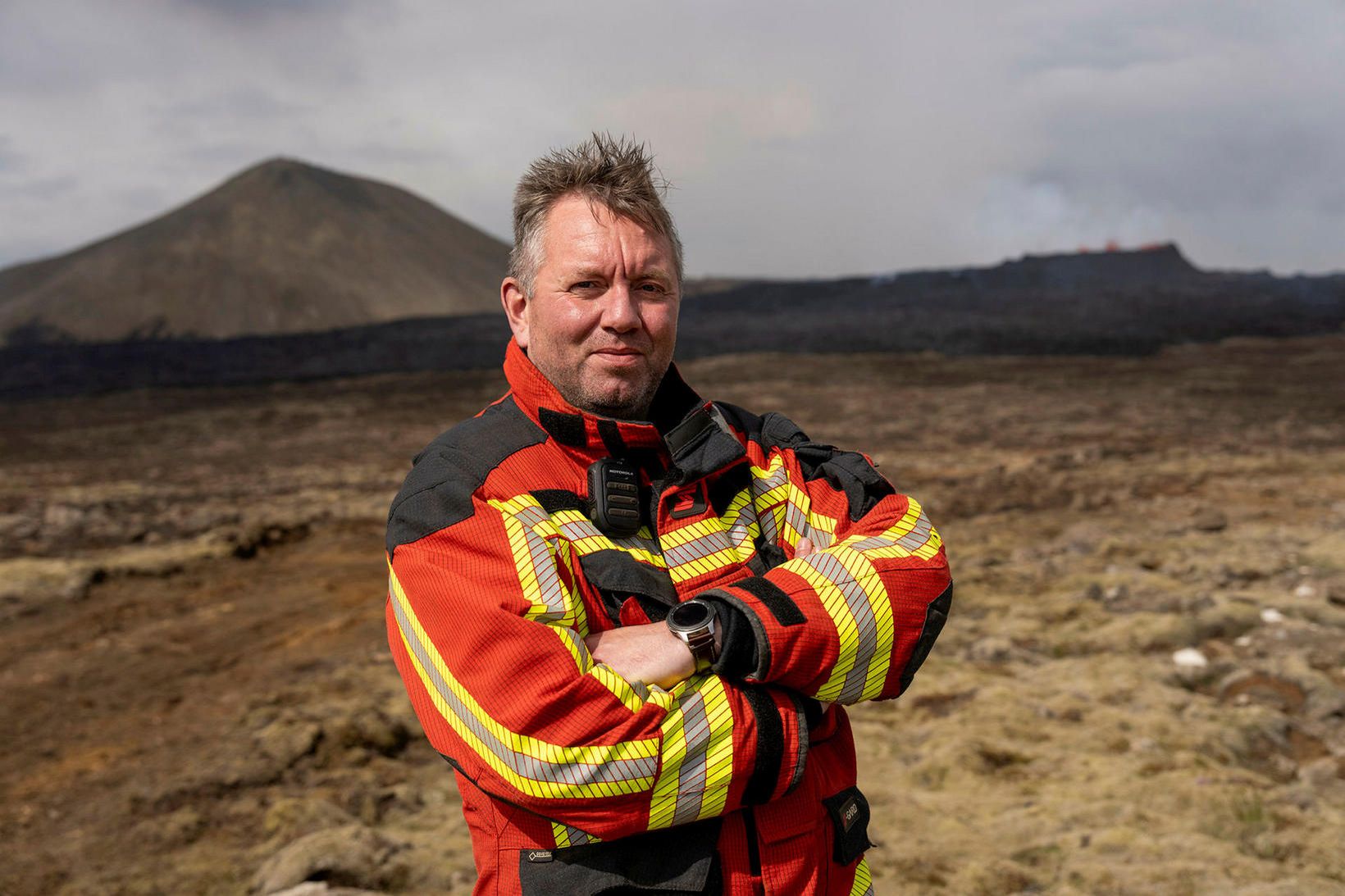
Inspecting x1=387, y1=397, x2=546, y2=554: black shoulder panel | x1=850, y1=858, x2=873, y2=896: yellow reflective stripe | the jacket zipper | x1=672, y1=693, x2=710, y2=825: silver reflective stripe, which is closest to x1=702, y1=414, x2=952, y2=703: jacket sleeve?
x1=672, y1=693, x2=710, y2=825: silver reflective stripe

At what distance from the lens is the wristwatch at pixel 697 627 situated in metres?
1.62

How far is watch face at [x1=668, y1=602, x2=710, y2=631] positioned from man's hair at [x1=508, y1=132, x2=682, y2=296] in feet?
2.17

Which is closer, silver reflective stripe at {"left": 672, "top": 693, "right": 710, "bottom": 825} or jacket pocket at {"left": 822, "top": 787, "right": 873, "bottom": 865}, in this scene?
silver reflective stripe at {"left": 672, "top": 693, "right": 710, "bottom": 825}

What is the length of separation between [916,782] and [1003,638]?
1924mm

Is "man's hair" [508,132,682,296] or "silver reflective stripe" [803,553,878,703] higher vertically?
"man's hair" [508,132,682,296]

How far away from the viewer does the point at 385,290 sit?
161 feet

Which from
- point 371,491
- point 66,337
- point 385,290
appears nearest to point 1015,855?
point 371,491

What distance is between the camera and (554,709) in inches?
59.8

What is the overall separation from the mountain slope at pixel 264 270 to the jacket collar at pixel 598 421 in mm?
43333

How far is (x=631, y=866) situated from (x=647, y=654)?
0.33m

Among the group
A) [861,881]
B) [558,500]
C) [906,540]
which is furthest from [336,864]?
[906,540]

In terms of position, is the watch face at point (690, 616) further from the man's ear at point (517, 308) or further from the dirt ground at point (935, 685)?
the dirt ground at point (935, 685)

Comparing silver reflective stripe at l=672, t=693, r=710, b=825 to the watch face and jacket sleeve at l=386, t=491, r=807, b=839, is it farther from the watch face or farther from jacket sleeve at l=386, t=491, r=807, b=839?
the watch face

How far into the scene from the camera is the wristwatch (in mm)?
1617
